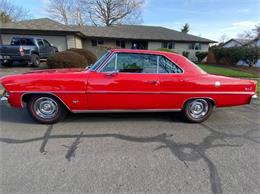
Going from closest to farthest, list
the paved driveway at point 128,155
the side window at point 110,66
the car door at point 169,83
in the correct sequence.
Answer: the paved driveway at point 128,155 → the side window at point 110,66 → the car door at point 169,83

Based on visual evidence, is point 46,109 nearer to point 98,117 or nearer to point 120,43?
point 98,117

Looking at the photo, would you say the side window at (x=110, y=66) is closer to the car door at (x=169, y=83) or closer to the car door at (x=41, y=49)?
the car door at (x=169, y=83)

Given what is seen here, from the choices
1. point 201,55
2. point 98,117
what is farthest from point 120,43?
point 98,117

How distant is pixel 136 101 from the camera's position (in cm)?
387

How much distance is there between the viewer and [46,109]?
3.84m

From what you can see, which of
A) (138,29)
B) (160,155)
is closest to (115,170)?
(160,155)

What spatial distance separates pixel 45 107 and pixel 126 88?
67.9 inches

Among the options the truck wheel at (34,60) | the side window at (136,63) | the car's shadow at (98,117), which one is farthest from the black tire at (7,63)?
the side window at (136,63)

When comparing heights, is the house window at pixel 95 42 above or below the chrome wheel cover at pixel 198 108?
above

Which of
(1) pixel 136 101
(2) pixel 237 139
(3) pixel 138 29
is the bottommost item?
(2) pixel 237 139

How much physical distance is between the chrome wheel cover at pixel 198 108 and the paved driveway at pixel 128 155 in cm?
24

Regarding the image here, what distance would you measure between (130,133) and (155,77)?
126 cm

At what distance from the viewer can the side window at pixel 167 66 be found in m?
3.95

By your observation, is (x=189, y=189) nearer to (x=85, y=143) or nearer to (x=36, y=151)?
(x=85, y=143)
